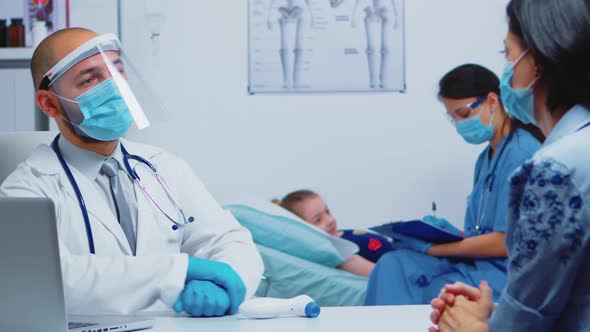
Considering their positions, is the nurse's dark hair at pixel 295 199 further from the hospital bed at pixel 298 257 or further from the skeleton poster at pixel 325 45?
the skeleton poster at pixel 325 45

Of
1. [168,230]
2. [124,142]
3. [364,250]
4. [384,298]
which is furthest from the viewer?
[364,250]

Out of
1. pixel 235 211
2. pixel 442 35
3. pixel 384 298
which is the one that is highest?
pixel 442 35

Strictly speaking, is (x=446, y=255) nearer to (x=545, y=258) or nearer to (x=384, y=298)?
(x=384, y=298)

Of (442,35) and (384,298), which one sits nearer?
(384,298)

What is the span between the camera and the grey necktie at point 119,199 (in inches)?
67.9

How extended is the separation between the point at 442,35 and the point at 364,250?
114 centimetres

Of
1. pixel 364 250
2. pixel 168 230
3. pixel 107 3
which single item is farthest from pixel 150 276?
pixel 107 3

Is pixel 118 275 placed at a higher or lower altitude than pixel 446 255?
higher

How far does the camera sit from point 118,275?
4.56ft

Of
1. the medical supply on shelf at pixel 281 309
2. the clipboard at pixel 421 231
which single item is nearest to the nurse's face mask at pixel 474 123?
the clipboard at pixel 421 231

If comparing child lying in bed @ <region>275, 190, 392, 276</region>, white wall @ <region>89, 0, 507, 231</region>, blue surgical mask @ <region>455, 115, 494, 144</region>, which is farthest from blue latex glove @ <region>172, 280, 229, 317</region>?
white wall @ <region>89, 0, 507, 231</region>

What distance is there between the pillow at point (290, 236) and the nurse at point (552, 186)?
5.77 feet

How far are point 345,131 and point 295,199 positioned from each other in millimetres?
448

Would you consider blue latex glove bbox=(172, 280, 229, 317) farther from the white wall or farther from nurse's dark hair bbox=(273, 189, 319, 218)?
the white wall
